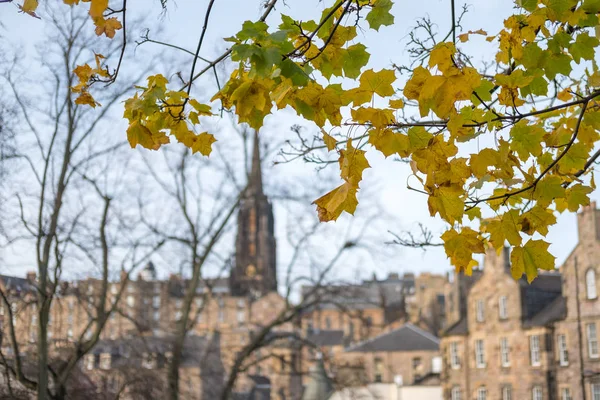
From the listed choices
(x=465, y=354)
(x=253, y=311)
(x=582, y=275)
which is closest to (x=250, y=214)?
(x=253, y=311)

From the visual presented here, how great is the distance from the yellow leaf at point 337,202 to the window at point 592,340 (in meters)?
36.6

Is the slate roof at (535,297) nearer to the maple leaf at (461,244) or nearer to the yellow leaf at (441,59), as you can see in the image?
the maple leaf at (461,244)

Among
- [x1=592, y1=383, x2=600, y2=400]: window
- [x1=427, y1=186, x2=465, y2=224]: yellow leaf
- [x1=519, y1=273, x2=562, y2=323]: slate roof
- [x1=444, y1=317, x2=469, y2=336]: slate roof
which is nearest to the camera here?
[x1=427, y1=186, x2=465, y2=224]: yellow leaf

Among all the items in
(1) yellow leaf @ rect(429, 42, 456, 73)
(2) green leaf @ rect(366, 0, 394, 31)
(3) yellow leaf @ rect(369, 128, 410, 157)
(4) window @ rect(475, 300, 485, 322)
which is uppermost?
(4) window @ rect(475, 300, 485, 322)

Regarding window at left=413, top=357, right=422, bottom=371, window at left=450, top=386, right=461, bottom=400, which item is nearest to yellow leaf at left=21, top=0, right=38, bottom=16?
window at left=450, top=386, right=461, bottom=400

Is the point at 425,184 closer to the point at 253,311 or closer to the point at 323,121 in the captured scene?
the point at 323,121

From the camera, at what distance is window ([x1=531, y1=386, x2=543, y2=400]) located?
4212cm

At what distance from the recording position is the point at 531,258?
15.6ft

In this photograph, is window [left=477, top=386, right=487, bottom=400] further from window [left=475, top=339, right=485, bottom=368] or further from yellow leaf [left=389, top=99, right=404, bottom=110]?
yellow leaf [left=389, top=99, right=404, bottom=110]

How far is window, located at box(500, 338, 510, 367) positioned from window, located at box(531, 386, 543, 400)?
262cm

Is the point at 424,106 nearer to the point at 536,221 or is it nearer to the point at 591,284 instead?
the point at 536,221

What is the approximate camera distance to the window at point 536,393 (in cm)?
4212

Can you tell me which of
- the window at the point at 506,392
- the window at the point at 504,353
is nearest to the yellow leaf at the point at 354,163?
the window at the point at 506,392

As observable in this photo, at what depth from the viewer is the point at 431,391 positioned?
61562 mm
